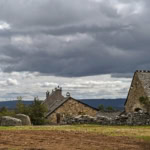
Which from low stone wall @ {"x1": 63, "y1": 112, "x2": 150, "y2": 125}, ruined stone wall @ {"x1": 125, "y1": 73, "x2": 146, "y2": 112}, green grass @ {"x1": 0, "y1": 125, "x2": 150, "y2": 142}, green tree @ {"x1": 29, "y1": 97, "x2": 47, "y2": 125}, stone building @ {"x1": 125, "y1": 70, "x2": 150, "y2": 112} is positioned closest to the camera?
green grass @ {"x1": 0, "y1": 125, "x2": 150, "y2": 142}

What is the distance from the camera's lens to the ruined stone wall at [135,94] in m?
43.5

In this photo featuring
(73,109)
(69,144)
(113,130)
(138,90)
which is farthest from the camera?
(73,109)

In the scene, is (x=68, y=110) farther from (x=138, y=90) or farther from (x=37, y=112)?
(x=138, y=90)

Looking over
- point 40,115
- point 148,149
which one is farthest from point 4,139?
point 40,115

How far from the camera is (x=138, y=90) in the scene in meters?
43.9

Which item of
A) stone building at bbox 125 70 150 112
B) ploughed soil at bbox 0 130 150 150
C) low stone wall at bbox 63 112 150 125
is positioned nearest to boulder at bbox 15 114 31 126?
low stone wall at bbox 63 112 150 125

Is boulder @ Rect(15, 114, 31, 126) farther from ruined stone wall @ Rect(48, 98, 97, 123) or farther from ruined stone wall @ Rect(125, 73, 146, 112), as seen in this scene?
ruined stone wall @ Rect(48, 98, 97, 123)

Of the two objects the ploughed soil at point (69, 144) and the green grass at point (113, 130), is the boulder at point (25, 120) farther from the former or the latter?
the ploughed soil at point (69, 144)

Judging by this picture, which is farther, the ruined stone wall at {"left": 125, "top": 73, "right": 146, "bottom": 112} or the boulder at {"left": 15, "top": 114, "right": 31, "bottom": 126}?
the ruined stone wall at {"left": 125, "top": 73, "right": 146, "bottom": 112}

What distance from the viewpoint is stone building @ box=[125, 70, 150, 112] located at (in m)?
42.6

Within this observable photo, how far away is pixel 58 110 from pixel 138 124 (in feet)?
89.4

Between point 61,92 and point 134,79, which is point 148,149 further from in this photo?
point 61,92

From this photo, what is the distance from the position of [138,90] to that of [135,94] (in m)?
0.91

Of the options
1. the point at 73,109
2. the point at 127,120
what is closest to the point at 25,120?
the point at 127,120
